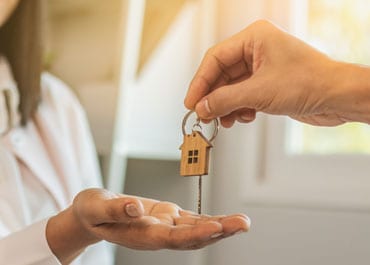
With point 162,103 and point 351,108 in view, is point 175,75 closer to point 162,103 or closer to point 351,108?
point 162,103

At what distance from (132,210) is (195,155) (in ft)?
0.41

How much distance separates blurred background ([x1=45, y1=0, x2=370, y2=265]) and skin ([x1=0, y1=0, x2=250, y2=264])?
0.52m

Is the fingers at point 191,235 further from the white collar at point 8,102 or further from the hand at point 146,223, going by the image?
the white collar at point 8,102

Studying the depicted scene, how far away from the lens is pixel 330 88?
2.14 ft

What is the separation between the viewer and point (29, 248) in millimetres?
780

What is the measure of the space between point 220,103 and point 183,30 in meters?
0.68

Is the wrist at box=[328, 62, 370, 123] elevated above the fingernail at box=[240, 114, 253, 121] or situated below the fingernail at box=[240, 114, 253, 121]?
above

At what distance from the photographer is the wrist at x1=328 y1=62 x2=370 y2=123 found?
2.13 feet

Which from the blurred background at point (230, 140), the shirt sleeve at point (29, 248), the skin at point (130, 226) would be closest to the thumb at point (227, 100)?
the skin at point (130, 226)

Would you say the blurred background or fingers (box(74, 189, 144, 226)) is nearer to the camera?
fingers (box(74, 189, 144, 226))

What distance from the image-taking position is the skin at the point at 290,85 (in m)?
0.65

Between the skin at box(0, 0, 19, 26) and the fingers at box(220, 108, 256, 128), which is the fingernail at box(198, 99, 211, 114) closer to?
the fingers at box(220, 108, 256, 128)

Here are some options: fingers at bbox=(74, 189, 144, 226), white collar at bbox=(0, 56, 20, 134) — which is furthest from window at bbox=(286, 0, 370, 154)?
fingers at bbox=(74, 189, 144, 226)

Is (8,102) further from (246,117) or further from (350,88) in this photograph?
(350,88)
